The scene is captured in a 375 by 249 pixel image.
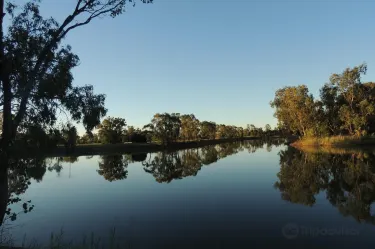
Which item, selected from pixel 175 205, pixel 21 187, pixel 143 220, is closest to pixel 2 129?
pixel 21 187

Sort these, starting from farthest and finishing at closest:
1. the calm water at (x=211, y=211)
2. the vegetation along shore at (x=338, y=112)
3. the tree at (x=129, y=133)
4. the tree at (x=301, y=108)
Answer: the tree at (x=129, y=133) < the tree at (x=301, y=108) < the vegetation along shore at (x=338, y=112) < the calm water at (x=211, y=211)

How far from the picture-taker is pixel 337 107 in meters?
72.0

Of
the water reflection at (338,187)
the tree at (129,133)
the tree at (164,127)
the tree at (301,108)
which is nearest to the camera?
the water reflection at (338,187)

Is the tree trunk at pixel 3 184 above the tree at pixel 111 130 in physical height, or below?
below

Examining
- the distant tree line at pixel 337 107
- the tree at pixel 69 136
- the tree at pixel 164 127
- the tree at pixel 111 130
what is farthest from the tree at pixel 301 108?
the tree at pixel 69 136

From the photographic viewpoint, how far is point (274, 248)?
10.3 meters

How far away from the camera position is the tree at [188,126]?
108 m

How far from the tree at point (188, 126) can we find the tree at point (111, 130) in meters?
27.0

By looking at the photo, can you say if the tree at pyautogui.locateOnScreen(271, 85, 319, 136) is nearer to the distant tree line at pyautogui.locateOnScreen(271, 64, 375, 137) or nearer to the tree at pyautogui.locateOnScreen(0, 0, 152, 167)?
the distant tree line at pyautogui.locateOnScreen(271, 64, 375, 137)

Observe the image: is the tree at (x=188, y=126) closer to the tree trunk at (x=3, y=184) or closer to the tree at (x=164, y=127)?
the tree at (x=164, y=127)

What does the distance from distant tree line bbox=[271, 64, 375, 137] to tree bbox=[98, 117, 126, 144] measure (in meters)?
45.0

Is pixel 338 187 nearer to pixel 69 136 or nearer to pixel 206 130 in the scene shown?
pixel 69 136

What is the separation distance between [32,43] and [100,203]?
1213 cm

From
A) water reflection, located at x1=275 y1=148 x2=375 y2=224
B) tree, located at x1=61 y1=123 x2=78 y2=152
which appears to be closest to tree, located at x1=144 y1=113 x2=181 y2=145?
water reflection, located at x1=275 y1=148 x2=375 y2=224
